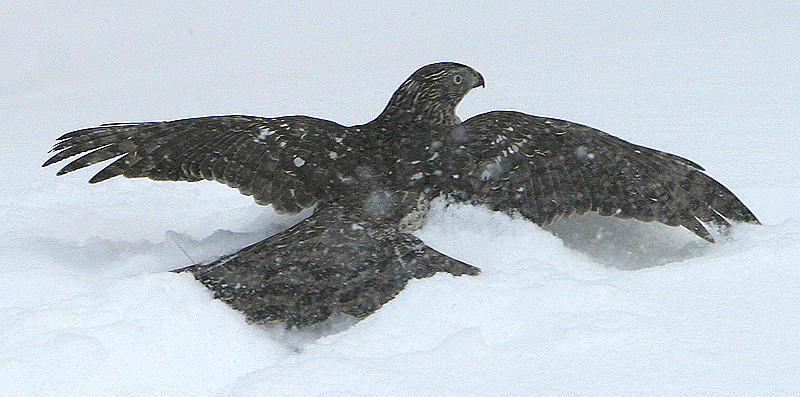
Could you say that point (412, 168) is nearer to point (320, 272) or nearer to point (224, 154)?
point (224, 154)

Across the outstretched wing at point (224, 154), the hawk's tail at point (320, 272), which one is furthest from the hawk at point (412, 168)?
the hawk's tail at point (320, 272)

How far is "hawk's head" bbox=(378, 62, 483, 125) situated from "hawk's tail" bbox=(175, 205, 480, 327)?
126 cm

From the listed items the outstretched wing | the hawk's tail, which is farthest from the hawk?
the hawk's tail

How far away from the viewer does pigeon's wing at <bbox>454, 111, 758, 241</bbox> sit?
14.4 feet

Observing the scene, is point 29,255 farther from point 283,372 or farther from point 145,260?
point 283,372

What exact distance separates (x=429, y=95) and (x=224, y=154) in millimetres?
1214

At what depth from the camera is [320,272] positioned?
3605 millimetres

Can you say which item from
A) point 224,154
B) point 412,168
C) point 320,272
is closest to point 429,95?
point 412,168

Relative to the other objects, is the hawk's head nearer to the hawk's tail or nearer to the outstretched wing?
the outstretched wing

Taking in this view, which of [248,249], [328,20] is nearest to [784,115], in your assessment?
[248,249]

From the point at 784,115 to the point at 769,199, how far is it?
6.53ft

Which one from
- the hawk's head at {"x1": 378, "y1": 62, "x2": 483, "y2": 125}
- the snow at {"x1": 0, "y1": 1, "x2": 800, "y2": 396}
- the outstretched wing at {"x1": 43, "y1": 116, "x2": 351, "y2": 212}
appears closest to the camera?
the snow at {"x1": 0, "y1": 1, "x2": 800, "y2": 396}

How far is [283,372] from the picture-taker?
3.04 metres

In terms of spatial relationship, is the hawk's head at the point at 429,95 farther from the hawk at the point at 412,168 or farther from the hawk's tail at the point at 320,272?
the hawk's tail at the point at 320,272
